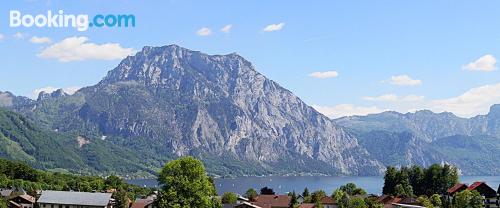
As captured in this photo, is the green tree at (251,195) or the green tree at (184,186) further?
the green tree at (251,195)

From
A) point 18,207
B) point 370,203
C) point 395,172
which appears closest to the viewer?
point 370,203

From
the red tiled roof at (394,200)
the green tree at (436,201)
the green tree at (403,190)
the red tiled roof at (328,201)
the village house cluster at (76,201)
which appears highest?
the village house cluster at (76,201)

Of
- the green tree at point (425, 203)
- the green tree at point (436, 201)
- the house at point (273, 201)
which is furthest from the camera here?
the house at point (273, 201)

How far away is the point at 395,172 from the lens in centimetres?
16625

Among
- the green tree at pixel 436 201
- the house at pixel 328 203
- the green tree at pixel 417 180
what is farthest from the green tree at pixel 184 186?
the green tree at pixel 417 180

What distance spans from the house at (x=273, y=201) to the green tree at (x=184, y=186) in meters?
60.5

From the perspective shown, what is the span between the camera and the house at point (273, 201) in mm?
135625

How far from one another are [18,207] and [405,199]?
80034 mm

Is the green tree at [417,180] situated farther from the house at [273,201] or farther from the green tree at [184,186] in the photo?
the green tree at [184,186]

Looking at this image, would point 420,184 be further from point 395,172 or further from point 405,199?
point 405,199

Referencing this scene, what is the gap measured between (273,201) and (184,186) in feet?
226

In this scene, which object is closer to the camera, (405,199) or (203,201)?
(203,201)

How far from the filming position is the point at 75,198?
128 metres

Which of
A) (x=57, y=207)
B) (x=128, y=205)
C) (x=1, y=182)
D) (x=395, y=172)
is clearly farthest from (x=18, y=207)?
(x=395, y=172)
